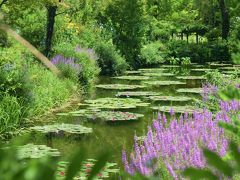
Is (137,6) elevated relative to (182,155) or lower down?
elevated

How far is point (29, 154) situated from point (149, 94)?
6.65 m

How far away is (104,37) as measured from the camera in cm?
2178

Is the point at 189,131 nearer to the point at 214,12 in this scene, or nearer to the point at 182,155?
the point at 182,155

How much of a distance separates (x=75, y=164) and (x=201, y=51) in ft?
94.0

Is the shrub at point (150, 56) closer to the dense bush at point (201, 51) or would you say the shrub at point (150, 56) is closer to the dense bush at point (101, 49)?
the dense bush at point (201, 51)

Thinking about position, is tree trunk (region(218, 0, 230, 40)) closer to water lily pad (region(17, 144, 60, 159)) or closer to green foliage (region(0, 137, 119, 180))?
water lily pad (region(17, 144, 60, 159))

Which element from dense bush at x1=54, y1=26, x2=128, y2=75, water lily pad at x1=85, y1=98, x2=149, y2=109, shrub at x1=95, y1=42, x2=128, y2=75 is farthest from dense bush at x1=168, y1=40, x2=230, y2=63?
water lily pad at x1=85, y1=98, x2=149, y2=109

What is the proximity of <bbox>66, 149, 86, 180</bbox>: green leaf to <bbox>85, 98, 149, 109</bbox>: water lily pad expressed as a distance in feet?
33.0

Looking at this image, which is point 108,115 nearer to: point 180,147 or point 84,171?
point 84,171

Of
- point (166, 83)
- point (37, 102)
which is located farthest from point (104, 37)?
point (37, 102)

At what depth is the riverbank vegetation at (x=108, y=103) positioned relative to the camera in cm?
60

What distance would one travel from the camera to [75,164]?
465 millimetres

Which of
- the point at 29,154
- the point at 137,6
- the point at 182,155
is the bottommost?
the point at 29,154

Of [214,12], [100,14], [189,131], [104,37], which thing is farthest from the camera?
[214,12]
